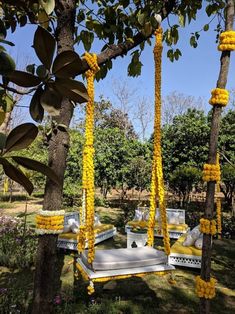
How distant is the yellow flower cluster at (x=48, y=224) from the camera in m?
1.57

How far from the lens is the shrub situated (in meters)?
5.21

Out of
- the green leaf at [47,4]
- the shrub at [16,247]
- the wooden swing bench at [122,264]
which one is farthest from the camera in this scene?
the shrub at [16,247]

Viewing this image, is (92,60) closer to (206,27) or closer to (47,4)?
(47,4)

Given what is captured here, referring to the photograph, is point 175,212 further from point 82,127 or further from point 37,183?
→ point 82,127

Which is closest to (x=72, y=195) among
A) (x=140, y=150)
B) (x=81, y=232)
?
(x=140, y=150)

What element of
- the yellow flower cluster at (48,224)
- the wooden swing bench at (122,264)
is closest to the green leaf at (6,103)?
the yellow flower cluster at (48,224)

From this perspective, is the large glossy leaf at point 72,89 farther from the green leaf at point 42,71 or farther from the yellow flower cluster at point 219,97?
the yellow flower cluster at point 219,97

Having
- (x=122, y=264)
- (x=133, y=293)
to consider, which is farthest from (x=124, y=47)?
(x=133, y=293)

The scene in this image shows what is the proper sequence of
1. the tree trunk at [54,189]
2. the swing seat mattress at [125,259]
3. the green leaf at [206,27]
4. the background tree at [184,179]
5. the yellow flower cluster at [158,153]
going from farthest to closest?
the background tree at [184,179] < the swing seat mattress at [125,259] < the yellow flower cluster at [158,153] < the green leaf at [206,27] < the tree trunk at [54,189]

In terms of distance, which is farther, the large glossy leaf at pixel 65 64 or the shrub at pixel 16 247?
the shrub at pixel 16 247

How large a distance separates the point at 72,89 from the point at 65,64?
0.15 ft

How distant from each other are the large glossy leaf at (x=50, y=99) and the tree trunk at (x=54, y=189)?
102 centimetres

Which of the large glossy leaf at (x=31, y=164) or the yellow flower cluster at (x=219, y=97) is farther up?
the yellow flower cluster at (x=219, y=97)

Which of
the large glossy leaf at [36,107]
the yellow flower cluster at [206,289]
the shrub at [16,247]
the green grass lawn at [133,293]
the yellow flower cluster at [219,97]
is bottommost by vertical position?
the green grass lawn at [133,293]
